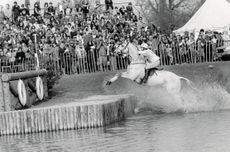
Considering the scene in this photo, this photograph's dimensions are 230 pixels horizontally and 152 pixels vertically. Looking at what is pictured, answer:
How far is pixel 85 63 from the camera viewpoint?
110ft

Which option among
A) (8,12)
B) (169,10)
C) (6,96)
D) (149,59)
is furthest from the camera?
(169,10)

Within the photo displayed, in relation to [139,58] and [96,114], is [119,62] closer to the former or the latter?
[139,58]

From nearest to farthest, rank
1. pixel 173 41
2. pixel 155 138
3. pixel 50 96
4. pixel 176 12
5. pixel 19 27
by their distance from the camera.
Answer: pixel 155 138
pixel 50 96
pixel 173 41
pixel 19 27
pixel 176 12

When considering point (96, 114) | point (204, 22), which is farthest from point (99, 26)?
point (96, 114)

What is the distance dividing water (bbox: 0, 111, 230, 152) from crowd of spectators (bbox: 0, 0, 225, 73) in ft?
37.8

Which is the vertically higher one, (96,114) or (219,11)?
(219,11)

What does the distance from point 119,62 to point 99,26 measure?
A: 2089 mm

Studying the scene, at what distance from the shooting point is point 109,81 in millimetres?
25234

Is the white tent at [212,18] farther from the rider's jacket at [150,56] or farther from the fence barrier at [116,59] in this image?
the rider's jacket at [150,56]

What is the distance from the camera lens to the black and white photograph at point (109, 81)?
17797 mm

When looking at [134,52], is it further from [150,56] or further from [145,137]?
[145,137]

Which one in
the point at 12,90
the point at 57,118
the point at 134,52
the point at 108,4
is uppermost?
the point at 108,4

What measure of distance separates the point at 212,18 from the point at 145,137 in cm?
2069

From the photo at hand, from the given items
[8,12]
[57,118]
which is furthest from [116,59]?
[57,118]
